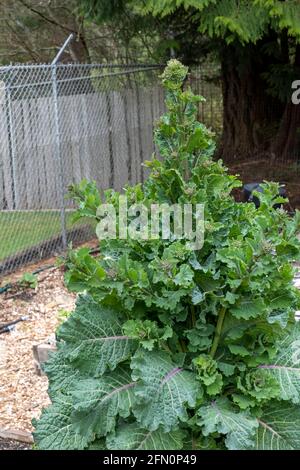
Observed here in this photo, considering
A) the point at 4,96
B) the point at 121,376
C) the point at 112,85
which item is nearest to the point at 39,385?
the point at 121,376

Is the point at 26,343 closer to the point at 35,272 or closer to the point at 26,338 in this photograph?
the point at 26,338

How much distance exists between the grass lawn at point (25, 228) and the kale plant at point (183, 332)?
516 cm

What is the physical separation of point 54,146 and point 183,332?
A: 579 centimetres

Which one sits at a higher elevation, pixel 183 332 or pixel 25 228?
pixel 183 332

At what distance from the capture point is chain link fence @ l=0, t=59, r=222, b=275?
25.4ft

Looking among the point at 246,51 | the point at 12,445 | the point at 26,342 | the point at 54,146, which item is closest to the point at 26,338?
the point at 26,342

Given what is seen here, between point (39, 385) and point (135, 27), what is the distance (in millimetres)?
7158

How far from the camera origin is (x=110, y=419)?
2.39m

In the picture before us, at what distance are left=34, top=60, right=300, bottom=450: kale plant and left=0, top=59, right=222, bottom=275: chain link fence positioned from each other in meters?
4.81

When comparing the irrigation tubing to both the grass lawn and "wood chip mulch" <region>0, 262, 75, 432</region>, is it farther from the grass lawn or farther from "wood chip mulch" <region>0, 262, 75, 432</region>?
the grass lawn

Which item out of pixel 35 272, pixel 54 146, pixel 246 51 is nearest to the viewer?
pixel 35 272

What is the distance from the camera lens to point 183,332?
2553mm

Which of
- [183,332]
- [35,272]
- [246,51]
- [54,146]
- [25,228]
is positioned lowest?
[35,272]

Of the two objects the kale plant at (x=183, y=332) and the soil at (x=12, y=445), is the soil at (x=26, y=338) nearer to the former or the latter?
the soil at (x=12, y=445)
